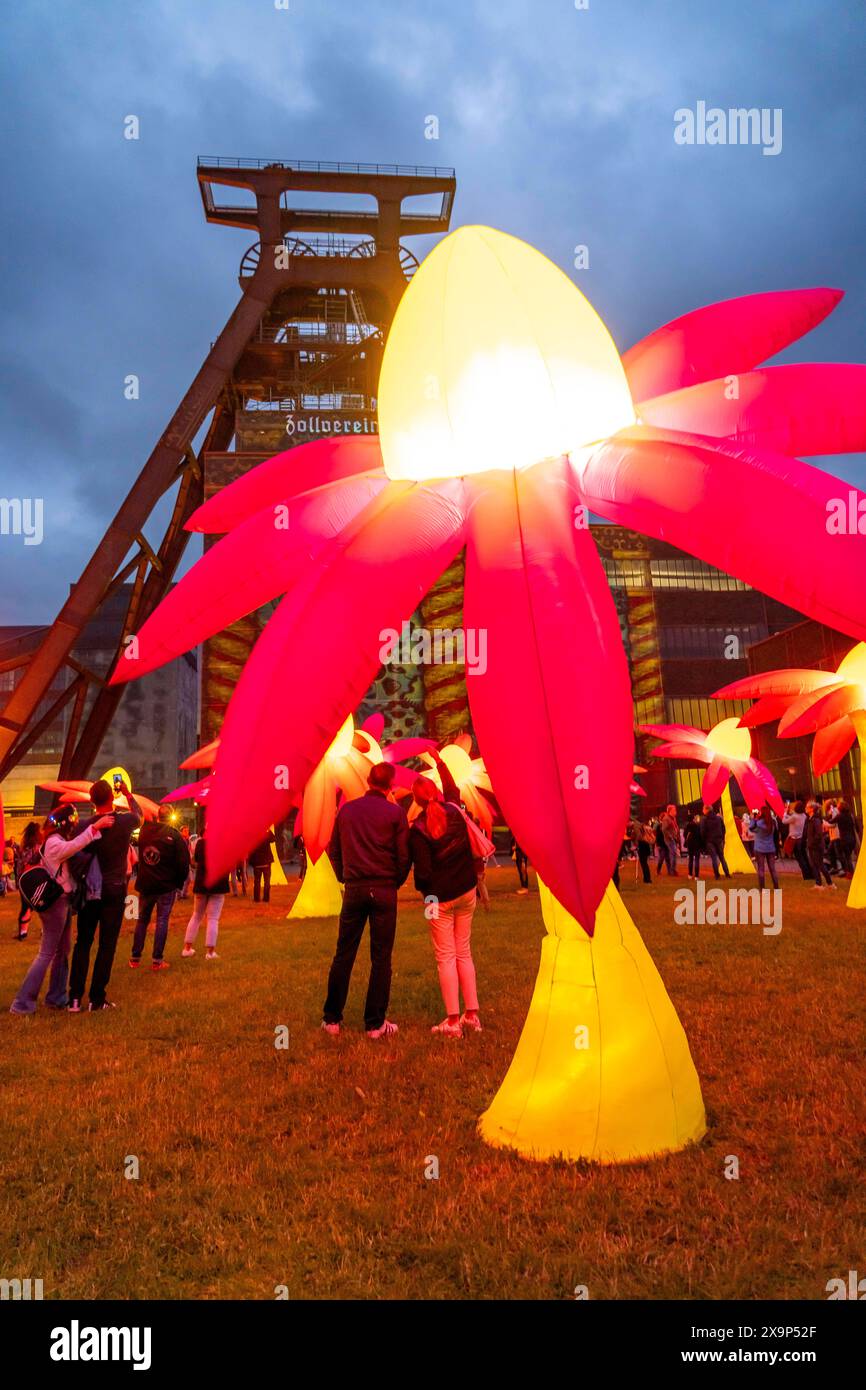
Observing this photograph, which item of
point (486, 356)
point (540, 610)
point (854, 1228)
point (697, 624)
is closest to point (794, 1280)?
point (854, 1228)

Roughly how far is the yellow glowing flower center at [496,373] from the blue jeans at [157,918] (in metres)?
6.94

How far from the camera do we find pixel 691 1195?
9.91ft

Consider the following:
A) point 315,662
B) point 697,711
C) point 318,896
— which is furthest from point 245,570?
point 697,711

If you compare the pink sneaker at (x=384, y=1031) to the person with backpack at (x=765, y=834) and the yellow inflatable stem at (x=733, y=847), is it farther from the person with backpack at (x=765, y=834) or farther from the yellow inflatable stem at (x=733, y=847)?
the yellow inflatable stem at (x=733, y=847)

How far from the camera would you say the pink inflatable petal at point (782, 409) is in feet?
8.55

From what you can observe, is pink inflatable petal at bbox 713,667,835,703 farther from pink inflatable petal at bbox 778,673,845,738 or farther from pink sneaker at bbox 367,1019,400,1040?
pink sneaker at bbox 367,1019,400,1040

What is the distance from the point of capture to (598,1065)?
3.43 m

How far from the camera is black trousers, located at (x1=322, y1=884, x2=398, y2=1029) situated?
547cm

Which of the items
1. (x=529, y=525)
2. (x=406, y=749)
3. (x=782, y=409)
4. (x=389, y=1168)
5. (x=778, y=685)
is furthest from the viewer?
(x=406, y=749)

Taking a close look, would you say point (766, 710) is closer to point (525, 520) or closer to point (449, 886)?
point (449, 886)

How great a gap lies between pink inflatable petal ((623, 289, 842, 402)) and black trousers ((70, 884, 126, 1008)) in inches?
221

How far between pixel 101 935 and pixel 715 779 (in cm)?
1090

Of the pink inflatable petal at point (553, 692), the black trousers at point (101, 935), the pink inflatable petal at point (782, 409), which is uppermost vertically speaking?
the pink inflatable petal at point (782, 409)

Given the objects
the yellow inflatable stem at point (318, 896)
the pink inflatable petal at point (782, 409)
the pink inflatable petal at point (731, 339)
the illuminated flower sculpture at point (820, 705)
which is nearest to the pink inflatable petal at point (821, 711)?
the illuminated flower sculpture at point (820, 705)
